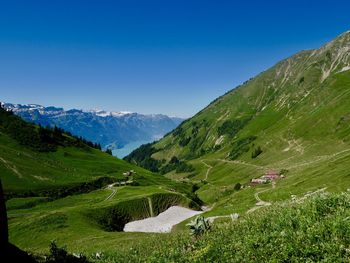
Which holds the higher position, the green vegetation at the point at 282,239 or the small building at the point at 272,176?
the green vegetation at the point at 282,239

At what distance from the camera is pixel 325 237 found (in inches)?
539

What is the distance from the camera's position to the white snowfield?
99.9 metres

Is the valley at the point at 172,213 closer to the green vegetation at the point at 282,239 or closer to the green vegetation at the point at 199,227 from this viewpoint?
the green vegetation at the point at 282,239

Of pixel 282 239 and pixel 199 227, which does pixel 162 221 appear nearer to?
pixel 199 227

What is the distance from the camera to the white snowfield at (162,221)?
9988 cm

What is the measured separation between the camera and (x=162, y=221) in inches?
4250

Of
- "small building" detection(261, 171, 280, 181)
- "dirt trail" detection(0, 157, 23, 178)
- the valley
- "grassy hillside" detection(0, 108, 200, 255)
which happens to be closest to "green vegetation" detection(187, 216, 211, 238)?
the valley

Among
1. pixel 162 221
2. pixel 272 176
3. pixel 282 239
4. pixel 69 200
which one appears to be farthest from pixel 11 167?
pixel 282 239

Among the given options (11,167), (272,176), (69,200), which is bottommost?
(272,176)

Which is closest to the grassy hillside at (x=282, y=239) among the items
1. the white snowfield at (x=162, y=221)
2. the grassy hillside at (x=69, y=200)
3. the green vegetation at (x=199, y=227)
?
the green vegetation at (x=199, y=227)

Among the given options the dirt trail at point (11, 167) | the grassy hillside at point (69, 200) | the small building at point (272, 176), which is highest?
the dirt trail at point (11, 167)

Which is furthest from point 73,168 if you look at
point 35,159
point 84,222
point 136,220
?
point 84,222

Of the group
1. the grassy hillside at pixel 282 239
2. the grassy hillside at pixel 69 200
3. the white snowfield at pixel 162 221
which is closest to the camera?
the grassy hillside at pixel 282 239

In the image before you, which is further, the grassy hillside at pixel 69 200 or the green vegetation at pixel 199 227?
the grassy hillside at pixel 69 200
